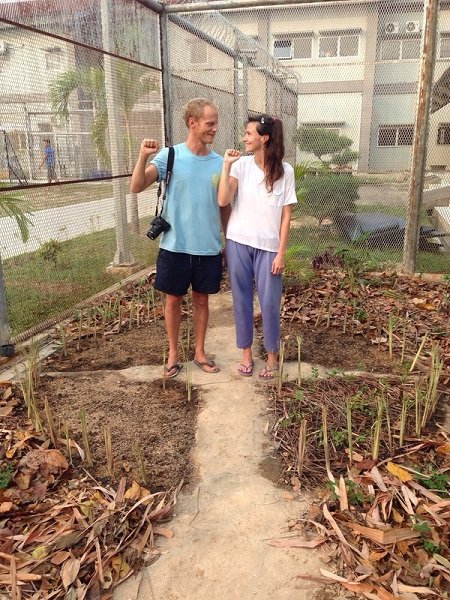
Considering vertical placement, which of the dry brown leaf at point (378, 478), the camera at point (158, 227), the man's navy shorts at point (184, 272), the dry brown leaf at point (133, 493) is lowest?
the dry brown leaf at point (133, 493)

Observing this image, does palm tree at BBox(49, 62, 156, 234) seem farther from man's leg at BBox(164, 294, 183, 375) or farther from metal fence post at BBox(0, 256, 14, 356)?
man's leg at BBox(164, 294, 183, 375)

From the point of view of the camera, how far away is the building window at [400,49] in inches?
209

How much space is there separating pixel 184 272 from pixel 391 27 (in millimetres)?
3924

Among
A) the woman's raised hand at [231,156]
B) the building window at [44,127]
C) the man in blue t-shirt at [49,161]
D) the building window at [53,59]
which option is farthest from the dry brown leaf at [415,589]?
the building window at [53,59]

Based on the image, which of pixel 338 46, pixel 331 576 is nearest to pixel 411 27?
pixel 338 46

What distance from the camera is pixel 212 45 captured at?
633 cm

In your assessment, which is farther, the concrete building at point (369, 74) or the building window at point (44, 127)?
the concrete building at point (369, 74)

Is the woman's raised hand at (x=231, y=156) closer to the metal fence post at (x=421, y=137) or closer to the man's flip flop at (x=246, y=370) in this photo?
the man's flip flop at (x=246, y=370)

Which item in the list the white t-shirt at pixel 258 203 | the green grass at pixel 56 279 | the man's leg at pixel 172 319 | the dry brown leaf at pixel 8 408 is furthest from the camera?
the green grass at pixel 56 279

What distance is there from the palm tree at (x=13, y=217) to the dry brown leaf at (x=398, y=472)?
8.91ft

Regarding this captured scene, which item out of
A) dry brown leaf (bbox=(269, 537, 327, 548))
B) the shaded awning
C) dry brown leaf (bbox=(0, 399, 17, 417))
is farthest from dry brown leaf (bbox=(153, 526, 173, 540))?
the shaded awning

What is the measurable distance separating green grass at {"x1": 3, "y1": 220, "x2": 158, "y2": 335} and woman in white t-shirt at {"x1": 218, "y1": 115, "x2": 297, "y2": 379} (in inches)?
77.1

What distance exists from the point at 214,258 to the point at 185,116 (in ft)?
2.93

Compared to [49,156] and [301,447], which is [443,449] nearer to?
[301,447]
